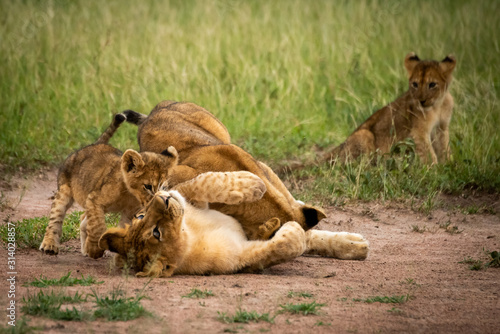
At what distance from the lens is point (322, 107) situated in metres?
9.81

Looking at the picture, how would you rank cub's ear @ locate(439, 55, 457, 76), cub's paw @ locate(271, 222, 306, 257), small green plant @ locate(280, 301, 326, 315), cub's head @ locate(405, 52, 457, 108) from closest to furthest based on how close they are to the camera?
small green plant @ locate(280, 301, 326, 315)
cub's paw @ locate(271, 222, 306, 257)
cub's head @ locate(405, 52, 457, 108)
cub's ear @ locate(439, 55, 457, 76)

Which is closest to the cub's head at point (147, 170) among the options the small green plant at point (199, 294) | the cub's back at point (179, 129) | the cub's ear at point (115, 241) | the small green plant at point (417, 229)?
the cub's back at point (179, 129)

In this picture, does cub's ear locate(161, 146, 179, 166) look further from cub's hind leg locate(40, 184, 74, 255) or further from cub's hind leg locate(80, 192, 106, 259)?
cub's hind leg locate(40, 184, 74, 255)

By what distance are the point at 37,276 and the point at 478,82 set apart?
24.4 ft

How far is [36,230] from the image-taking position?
5.45m

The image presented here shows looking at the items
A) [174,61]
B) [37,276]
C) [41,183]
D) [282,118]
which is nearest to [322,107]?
[282,118]

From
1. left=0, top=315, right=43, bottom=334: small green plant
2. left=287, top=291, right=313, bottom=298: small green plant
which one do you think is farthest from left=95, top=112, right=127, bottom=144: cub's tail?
left=0, top=315, right=43, bottom=334: small green plant

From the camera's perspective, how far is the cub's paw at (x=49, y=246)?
16.6 ft

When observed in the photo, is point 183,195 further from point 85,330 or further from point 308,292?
point 85,330

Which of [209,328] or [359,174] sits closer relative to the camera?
[209,328]

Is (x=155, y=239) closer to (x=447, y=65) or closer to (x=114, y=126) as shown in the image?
(x=114, y=126)

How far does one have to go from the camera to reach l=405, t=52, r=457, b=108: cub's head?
8.09 meters

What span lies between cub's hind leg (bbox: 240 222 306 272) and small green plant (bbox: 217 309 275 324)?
930mm

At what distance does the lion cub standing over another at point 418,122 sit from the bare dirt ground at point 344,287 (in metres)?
1.82
